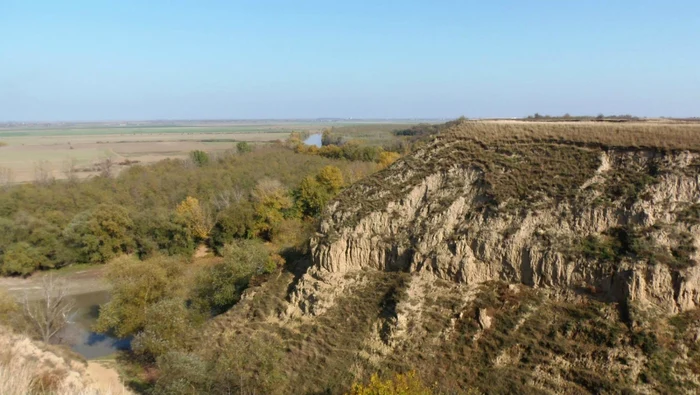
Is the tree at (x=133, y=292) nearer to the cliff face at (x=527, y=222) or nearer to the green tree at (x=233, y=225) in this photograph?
the cliff face at (x=527, y=222)

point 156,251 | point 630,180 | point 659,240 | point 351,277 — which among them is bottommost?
point 156,251

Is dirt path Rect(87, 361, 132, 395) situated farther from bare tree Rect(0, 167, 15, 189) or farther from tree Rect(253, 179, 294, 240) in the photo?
bare tree Rect(0, 167, 15, 189)

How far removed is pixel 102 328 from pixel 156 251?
20.8m

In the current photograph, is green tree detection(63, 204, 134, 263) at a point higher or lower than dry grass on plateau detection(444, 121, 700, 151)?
lower

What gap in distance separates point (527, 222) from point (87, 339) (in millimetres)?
28642

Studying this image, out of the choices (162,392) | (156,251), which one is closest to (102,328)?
(162,392)

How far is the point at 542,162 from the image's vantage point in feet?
84.2

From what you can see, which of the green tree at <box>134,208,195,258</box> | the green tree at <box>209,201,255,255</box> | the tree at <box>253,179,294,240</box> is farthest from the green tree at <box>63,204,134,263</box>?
the tree at <box>253,179,294,240</box>

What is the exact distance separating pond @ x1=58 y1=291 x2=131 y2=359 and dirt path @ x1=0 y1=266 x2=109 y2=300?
192 inches

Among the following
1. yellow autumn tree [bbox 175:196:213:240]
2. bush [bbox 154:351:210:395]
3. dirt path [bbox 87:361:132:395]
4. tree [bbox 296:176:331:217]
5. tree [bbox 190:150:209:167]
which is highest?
tree [bbox 190:150:209:167]

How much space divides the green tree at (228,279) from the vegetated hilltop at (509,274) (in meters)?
2.91

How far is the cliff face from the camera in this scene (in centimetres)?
2000

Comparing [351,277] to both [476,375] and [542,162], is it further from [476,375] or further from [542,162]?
[542,162]

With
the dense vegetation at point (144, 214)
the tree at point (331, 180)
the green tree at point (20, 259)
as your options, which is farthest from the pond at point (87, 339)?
the tree at point (331, 180)
